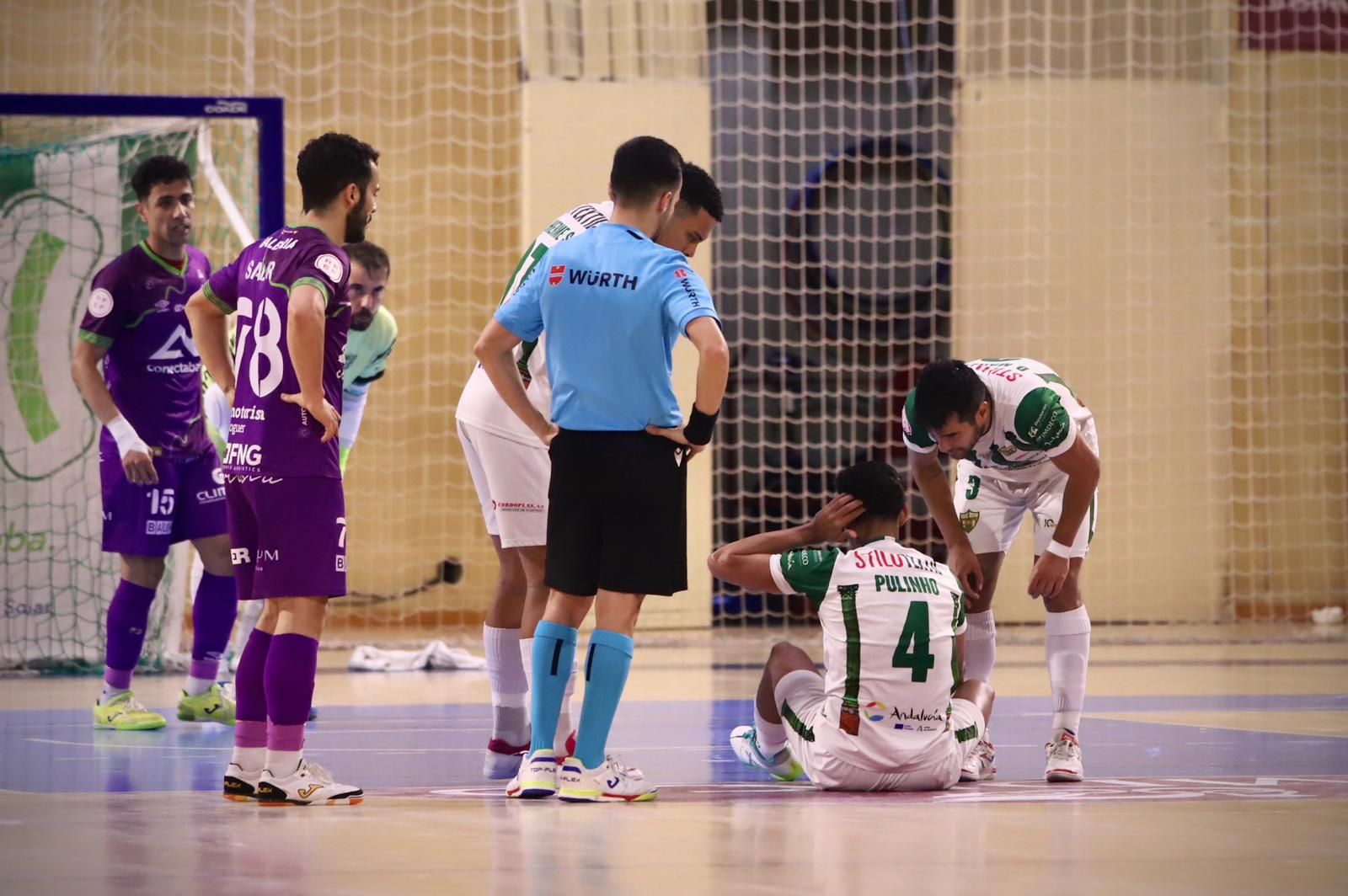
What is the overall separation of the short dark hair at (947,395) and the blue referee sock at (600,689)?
1102 mm

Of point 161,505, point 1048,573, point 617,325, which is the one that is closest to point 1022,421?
point 1048,573

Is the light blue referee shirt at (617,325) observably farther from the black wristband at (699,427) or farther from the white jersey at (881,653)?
the white jersey at (881,653)

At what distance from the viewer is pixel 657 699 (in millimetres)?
7719

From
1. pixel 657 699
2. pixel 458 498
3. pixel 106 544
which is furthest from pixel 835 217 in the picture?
pixel 106 544

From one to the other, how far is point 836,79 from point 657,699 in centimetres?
642

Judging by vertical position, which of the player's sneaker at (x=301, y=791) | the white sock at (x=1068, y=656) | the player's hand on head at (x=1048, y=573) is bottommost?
the player's sneaker at (x=301, y=791)

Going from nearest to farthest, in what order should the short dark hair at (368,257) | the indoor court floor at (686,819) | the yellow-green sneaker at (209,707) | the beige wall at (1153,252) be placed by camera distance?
the indoor court floor at (686,819) → the short dark hair at (368,257) → the yellow-green sneaker at (209,707) → the beige wall at (1153,252)

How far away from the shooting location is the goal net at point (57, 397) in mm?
9188

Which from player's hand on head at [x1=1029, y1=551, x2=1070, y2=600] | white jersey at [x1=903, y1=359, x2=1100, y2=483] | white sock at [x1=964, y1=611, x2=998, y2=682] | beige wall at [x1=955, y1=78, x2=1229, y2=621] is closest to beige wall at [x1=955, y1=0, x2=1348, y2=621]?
beige wall at [x1=955, y1=78, x2=1229, y2=621]

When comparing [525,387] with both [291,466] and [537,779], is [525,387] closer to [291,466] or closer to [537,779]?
[291,466]

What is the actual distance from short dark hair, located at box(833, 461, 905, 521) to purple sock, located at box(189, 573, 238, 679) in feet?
10.0

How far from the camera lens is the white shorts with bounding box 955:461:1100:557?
5.59 meters

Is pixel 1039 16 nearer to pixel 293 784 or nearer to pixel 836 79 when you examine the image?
pixel 836 79

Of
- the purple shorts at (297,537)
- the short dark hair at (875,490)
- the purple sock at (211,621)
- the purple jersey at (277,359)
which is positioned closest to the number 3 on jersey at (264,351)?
the purple jersey at (277,359)
